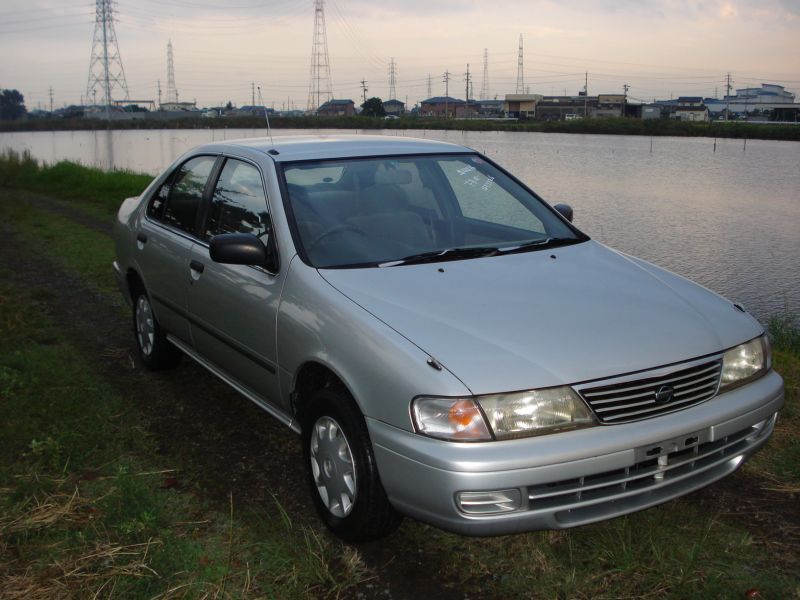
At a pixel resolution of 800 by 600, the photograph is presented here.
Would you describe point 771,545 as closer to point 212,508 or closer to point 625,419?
point 625,419

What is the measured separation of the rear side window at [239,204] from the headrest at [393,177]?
62cm

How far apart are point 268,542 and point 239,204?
1861 millimetres

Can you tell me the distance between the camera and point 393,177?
14.4 ft

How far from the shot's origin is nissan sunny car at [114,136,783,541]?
2830 millimetres

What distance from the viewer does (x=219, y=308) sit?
4328 mm

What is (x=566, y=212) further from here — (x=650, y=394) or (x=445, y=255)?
(x=650, y=394)

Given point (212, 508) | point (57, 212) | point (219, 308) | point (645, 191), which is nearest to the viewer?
point (212, 508)

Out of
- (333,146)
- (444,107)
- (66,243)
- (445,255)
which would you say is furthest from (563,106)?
(445,255)

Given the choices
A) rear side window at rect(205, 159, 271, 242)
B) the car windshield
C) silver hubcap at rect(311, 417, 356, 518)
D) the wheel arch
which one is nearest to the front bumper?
silver hubcap at rect(311, 417, 356, 518)

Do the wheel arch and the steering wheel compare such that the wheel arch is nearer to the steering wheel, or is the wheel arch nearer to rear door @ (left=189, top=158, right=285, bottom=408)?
rear door @ (left=189, top=158, right=285, bottom=408)

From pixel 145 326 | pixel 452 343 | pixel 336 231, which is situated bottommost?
pixel 145 326

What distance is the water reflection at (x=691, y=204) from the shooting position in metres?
11.4

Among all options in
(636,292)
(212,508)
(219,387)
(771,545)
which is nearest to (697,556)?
(771,545)

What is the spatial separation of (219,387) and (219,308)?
1.24 m
